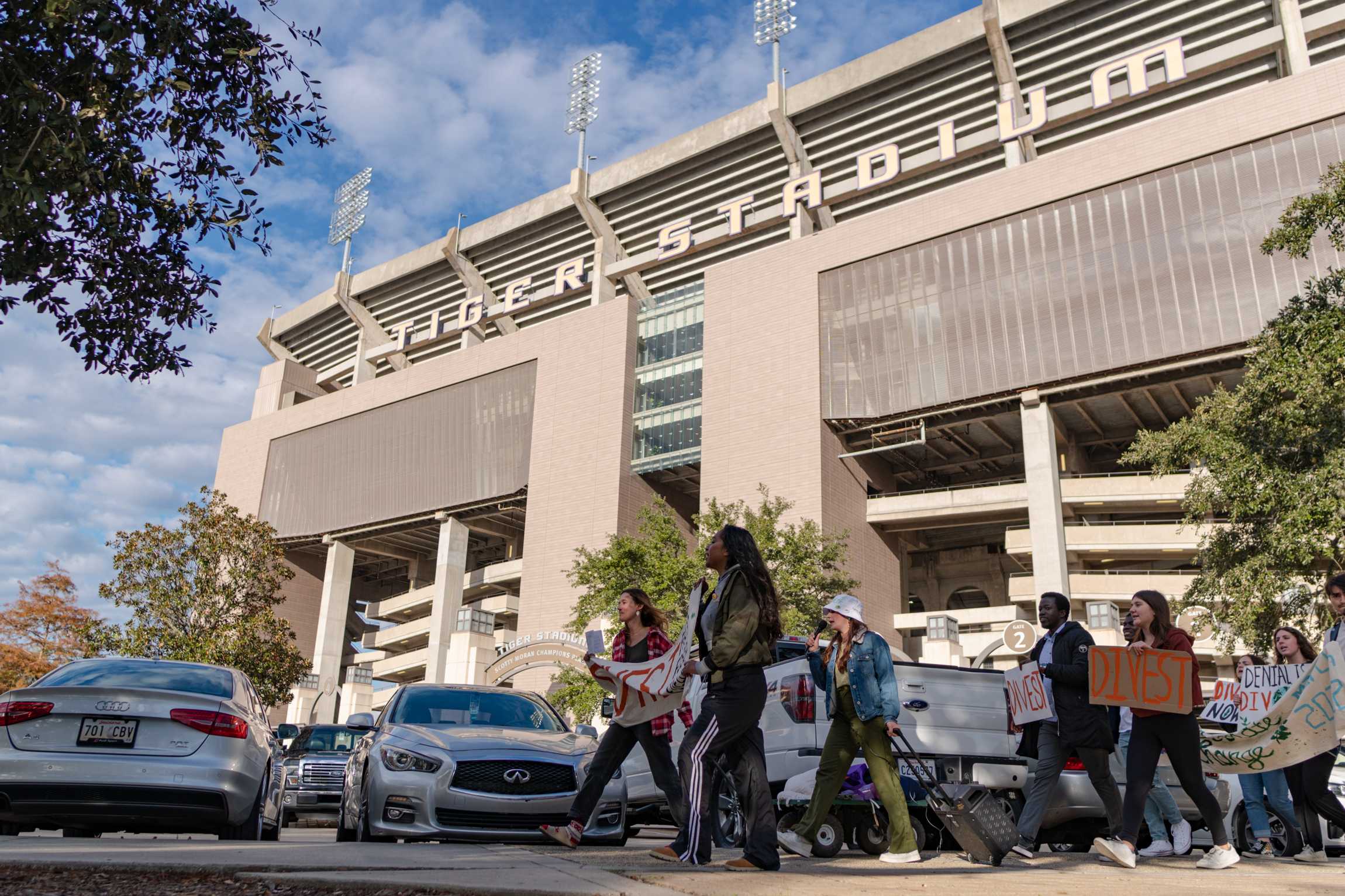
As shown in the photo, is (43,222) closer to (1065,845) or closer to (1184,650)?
(1184,650)

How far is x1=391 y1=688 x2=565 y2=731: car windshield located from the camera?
28.4 ft

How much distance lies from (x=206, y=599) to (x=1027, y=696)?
28714 millimetres

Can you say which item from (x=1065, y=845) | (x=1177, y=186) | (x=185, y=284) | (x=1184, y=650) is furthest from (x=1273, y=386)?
(x=1177, y=186)

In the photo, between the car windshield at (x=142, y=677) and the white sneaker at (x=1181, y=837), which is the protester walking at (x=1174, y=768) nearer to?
the white sneaker at (x=1181, y=837)

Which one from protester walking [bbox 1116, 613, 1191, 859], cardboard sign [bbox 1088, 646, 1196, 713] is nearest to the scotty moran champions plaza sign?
protester walking [bbox 1116, 613, 1191, 859]

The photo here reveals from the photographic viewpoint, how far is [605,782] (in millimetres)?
6648

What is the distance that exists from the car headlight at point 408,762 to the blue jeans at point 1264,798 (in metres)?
6.49

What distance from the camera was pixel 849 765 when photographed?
21.4 ft

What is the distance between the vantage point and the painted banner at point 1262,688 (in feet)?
26.5

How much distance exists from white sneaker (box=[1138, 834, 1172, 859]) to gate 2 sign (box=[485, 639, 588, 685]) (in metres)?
28.4

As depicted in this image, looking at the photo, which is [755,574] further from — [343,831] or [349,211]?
[349,211]

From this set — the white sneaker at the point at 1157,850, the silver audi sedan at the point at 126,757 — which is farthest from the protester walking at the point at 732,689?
the white sneaker at the point at 1157,850

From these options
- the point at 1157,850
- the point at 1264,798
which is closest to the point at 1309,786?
the point at 1264,798

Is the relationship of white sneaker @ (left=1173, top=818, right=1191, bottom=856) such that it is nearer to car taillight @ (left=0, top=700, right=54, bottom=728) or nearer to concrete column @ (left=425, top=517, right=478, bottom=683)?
car taillight @ (left=0, top=700, right=54, bottom=728)
